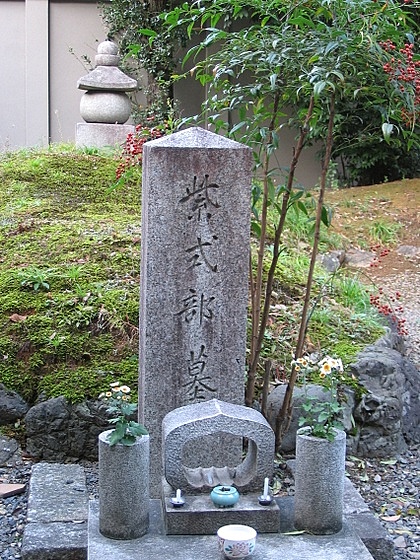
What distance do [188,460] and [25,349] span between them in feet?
4.55

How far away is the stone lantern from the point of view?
8.82 m

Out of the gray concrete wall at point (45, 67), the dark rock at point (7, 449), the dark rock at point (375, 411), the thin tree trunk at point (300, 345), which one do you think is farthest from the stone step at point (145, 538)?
the gray concrete wall at point (45, 67)

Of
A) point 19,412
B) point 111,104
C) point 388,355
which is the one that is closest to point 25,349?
point 19,412

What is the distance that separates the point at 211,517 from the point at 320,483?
0.42 m

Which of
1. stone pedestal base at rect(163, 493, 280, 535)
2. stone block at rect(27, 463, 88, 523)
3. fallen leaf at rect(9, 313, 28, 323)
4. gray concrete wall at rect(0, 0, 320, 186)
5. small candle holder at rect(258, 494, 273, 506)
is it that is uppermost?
gray concrete wall at rect(0, 0, 320, 186)

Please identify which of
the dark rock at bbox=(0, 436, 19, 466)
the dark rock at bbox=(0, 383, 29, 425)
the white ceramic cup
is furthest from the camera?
the dark rock at bbox=(0, 383, 29, 425)

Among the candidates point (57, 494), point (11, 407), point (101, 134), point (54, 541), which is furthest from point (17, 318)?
point (101, 134)

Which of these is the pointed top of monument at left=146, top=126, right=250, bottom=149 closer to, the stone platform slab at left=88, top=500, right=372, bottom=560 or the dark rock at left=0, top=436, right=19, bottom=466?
the stone platform slab at left=88, top=500, right=372, bottom=560

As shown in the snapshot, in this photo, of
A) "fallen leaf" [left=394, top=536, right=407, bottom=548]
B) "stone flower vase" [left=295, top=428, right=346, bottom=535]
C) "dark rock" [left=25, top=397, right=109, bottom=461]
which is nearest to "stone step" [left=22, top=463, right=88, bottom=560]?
"dark rock" [left=25, top=397, right=109, bottom=461]

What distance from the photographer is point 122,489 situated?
295cm

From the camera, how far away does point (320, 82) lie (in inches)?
127

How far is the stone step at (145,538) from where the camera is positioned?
2879mm

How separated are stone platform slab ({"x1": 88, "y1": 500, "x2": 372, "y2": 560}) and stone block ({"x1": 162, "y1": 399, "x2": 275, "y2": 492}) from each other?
0.22 m

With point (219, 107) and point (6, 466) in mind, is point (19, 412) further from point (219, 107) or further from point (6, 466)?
point (219, 107)
